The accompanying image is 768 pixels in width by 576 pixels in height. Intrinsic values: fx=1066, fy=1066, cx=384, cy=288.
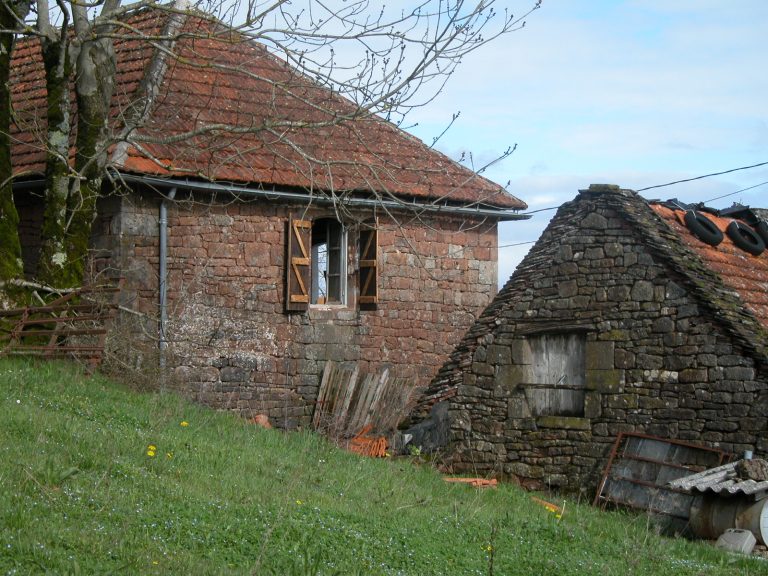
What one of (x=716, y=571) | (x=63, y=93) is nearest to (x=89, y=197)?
(x=63, y=93)

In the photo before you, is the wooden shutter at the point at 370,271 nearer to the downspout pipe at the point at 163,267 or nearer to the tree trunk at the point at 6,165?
the downspout pipe at the point at 163,267

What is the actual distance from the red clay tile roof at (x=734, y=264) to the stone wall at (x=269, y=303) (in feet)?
9.08

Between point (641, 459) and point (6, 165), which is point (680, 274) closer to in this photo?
point (641, 459)

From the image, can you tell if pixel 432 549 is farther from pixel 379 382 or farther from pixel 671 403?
pixel 379 382

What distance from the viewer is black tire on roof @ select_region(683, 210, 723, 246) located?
1398 centimetres

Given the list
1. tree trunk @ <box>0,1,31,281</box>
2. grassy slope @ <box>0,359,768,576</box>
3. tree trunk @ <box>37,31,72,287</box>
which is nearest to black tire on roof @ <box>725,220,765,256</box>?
grassy slope @ <box>0,359,768,576</box>

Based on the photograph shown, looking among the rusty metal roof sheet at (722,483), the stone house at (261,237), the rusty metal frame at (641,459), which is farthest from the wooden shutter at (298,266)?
the rusty metal roof sheet at (722,483)

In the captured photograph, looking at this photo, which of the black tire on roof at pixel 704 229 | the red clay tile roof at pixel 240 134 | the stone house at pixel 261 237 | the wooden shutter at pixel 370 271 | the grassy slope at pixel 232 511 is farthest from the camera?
the wooden shutter at pixel 370 271

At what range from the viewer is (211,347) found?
15.0 meters

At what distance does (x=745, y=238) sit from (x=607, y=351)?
10.8 feet

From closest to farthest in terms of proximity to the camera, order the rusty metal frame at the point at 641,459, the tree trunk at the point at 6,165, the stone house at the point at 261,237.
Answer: the rusty metal frame at the point at 641,459 → the tree trunk at the point at 6,165 → the stone house at the point at 261,237

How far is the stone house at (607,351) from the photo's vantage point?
1208cm

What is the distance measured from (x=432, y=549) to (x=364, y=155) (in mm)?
10095

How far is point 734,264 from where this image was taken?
13914 millimetres
